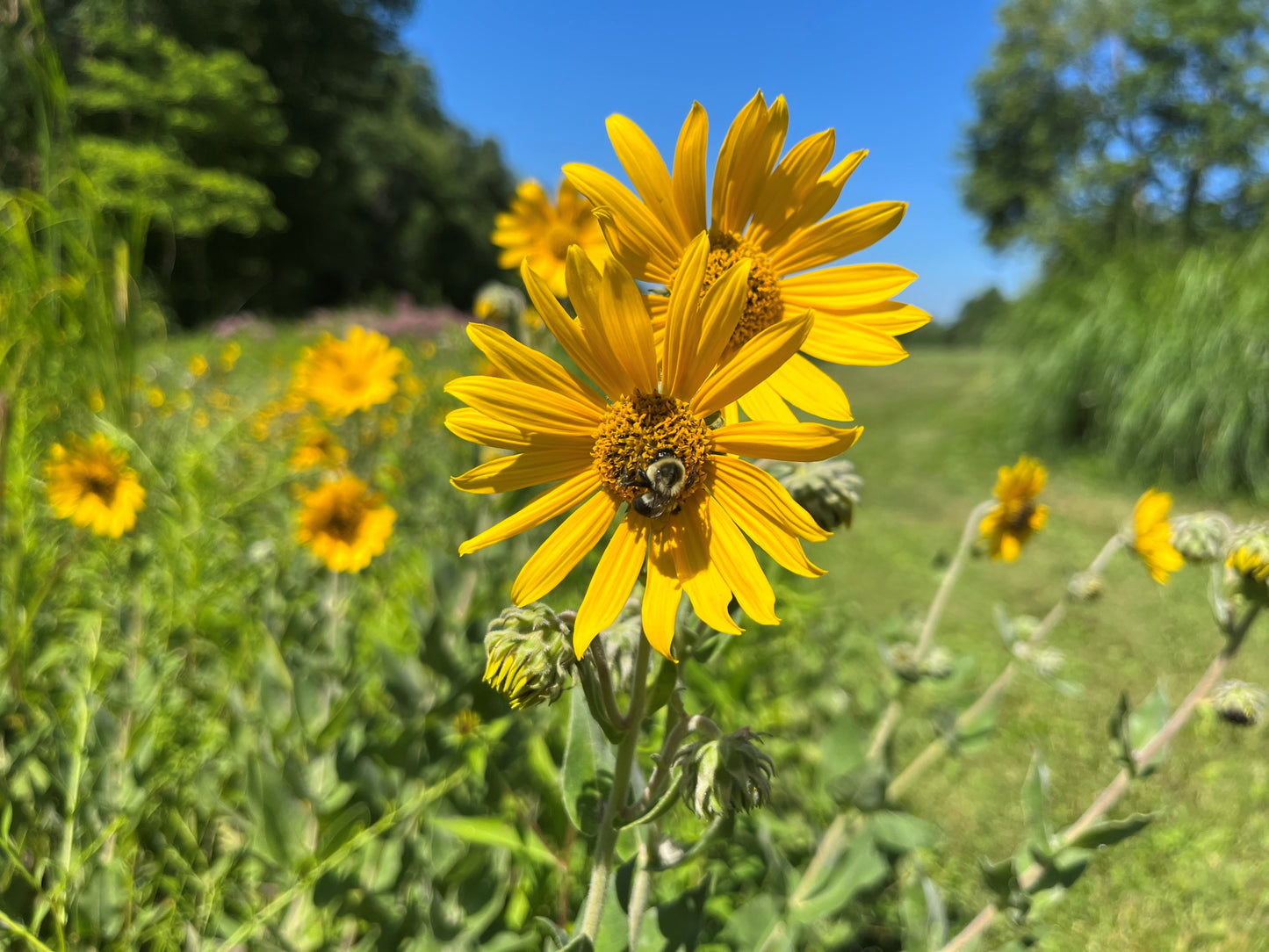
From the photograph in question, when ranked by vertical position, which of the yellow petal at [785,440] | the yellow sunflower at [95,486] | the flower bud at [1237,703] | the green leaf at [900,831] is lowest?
the green leaf at [900,831]

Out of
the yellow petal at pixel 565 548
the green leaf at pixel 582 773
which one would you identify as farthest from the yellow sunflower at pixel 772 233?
the green leaf at pixel 582 773

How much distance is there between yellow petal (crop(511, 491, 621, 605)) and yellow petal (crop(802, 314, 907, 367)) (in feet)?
1.08

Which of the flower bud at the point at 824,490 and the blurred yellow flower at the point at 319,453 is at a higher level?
the flower bud at the point at 824,490

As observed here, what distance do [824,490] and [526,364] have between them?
519 millimetres

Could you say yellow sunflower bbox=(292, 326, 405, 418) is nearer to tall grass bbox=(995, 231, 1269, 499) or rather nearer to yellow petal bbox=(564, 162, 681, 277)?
yellow petal bbox=(564, 162, 681, 277)

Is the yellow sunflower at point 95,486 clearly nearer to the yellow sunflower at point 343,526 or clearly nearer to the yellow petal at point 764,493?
the yellow sunflower at point 343,526

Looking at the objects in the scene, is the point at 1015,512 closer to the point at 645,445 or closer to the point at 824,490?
the point at 824,490

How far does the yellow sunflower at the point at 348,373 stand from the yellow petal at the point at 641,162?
1997 mm

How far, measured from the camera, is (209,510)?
7.97ft

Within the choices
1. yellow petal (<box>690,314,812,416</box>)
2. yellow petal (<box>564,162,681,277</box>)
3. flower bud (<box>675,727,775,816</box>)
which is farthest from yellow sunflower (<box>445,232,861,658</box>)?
Result: flower bud (<box>675,727,775,816</box>)

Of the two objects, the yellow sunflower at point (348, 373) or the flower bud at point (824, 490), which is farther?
the yellow sunflower at point (348, 373)

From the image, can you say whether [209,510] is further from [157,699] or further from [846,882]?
[846,882]

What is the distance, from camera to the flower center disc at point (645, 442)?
880mm

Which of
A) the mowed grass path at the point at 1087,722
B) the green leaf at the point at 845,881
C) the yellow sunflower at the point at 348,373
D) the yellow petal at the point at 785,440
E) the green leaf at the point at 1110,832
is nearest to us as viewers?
the yellow petal at the point at 785,440
